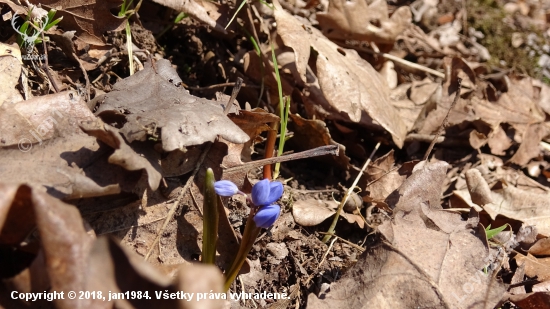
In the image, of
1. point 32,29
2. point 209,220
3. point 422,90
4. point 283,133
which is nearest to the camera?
point 209,220

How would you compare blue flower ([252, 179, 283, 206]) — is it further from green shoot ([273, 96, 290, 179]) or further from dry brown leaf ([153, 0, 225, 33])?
dry brown leaf ([153, 0, 225, 33])

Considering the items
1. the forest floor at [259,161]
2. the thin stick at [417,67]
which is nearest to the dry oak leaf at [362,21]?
the forest floor at [259,161]

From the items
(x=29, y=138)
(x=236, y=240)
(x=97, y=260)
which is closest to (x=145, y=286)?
(x=97, y=260)

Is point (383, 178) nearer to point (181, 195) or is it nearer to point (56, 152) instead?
point (181, 195)

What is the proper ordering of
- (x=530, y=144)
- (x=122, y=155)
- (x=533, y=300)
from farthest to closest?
(x=530, y=144), (x=533, y=300), (x=122, y=155)

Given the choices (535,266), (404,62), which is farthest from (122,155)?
(404,62)

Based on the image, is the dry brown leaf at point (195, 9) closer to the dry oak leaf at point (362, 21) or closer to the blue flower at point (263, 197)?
the dry oak leaf at point (362, 21)
